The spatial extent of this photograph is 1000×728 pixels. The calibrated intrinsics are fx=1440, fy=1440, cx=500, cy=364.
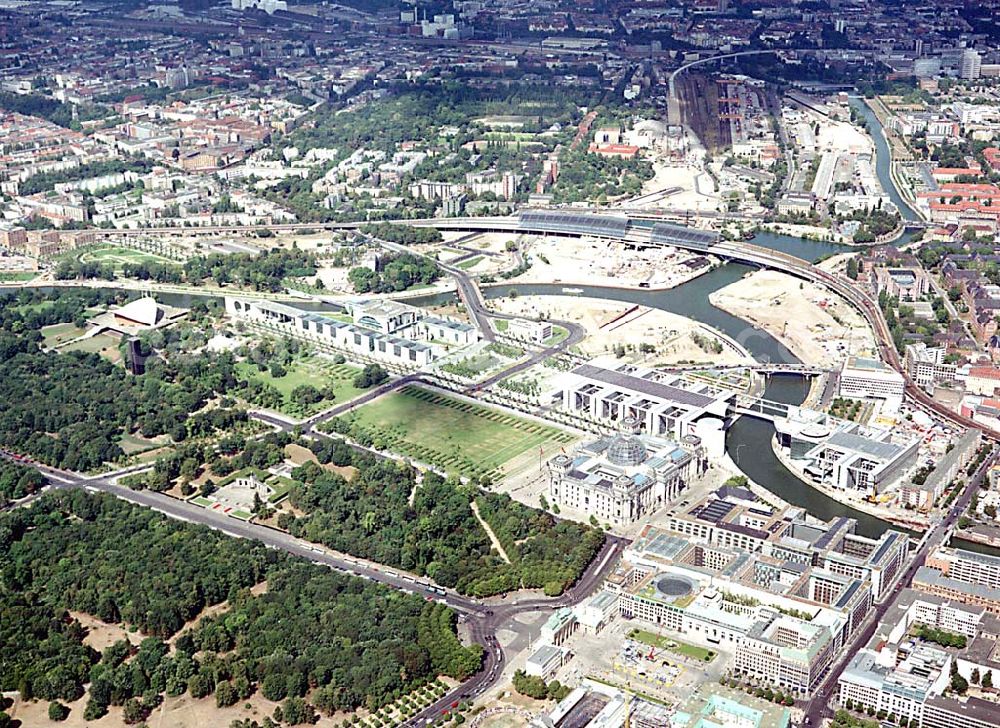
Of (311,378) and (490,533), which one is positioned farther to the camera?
(311,378)

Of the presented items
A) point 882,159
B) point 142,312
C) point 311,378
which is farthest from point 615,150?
point 311,378

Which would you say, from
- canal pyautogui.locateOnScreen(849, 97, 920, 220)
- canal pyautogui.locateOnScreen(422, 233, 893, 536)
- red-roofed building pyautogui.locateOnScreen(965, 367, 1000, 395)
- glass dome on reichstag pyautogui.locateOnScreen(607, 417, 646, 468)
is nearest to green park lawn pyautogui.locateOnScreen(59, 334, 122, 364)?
canal pyautogui.locateOnScreen(422, 233, 893, 536)

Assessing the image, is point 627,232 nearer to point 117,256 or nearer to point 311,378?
point 311,378

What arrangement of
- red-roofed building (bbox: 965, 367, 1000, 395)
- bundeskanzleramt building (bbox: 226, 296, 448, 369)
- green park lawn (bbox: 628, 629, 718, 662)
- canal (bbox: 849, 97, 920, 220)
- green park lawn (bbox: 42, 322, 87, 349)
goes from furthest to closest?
canal (bbox: 849, 97, 920, 220) → green park lawn (bbox: 42, 322, 87, 349) → bundeskanzleramt building (bbox: 226, 296, 448, 369) → red-roofed building (bbox: 965, 367, 1000, 395) → green park lawn (bbox: 628, 629, 718, 662)

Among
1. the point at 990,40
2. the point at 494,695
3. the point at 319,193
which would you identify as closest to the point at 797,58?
the point at 990,40

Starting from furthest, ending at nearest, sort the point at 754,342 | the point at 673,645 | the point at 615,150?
the point at 615,150 → the point at 754,342 → the point at 673,645

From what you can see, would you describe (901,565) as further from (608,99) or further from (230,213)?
(608,99)

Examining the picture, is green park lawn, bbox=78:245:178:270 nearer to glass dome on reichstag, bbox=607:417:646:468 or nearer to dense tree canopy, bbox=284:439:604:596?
dense tree canopy, bbox=284:439:604:596
